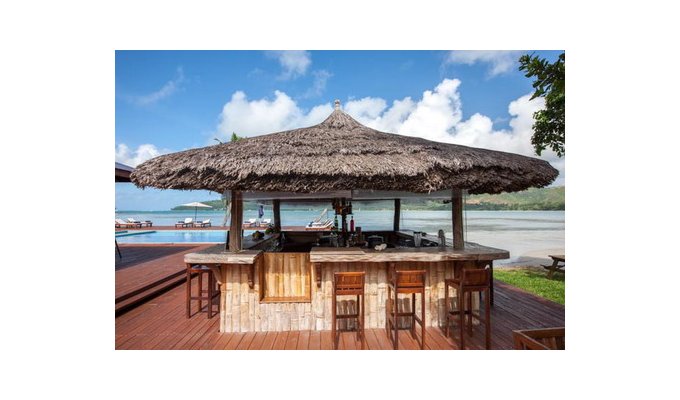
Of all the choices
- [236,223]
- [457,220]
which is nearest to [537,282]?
[457,220]

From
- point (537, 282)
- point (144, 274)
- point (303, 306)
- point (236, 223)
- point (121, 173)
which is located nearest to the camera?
point (303, 306)

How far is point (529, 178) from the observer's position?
10.2 ft

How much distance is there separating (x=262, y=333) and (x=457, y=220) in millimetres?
2680

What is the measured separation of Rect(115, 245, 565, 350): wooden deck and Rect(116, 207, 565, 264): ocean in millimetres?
1198

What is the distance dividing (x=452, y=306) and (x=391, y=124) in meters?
11.8

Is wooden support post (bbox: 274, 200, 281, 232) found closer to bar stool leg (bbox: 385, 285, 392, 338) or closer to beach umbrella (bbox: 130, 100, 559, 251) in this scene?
beach umbrella (bbox: 130, 100, 559, 251)

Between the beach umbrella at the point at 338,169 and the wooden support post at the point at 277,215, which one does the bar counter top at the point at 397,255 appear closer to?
the beach umbrella at the point at 338,169

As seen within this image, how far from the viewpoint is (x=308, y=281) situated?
3.21 meters

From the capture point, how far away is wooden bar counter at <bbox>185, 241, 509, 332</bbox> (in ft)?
10.00

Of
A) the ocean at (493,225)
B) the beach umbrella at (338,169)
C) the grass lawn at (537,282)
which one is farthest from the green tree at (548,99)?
the grass lawn at (537,282)

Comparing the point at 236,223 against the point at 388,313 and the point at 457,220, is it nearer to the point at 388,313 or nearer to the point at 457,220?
the point at 388,313

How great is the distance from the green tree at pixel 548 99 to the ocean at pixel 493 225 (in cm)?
142

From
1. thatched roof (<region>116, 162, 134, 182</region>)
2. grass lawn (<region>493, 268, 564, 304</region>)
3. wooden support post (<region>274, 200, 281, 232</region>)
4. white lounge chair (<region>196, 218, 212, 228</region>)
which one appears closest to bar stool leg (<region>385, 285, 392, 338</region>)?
grass lawn (<region>493, 268, 564, 304</region>)
